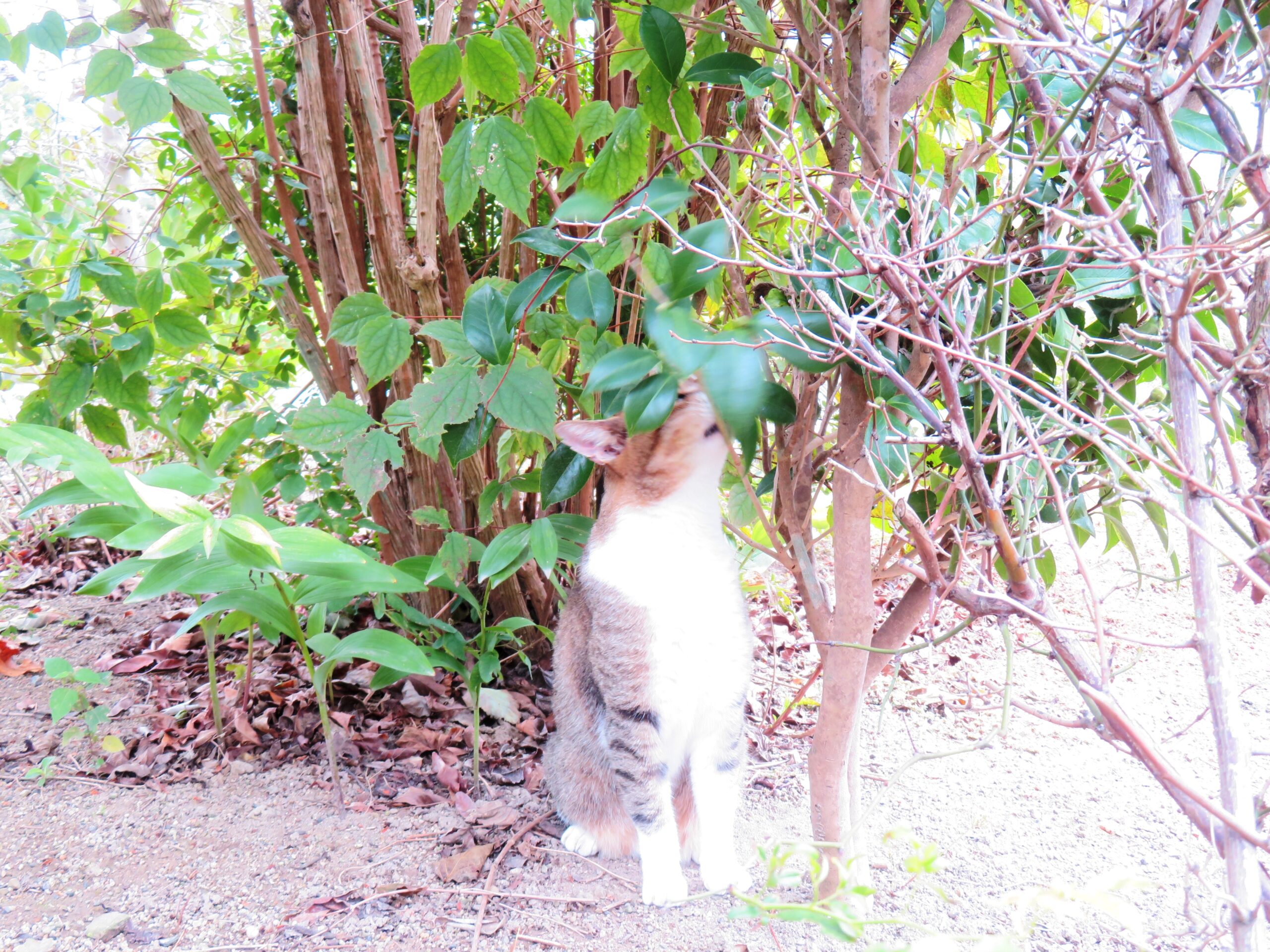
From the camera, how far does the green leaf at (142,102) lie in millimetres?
1503

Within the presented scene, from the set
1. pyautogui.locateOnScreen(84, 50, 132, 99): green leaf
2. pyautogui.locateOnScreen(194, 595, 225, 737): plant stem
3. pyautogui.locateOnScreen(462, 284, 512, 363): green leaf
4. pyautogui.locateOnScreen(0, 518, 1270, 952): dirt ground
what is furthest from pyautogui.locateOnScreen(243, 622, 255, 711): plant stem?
pyautogui.locateOnScreen(84, 50, 132, 99): green leaf

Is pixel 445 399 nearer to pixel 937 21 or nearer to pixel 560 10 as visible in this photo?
pixel 560 10

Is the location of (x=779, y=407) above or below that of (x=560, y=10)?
below

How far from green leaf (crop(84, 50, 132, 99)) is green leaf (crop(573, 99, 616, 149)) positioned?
0.85m

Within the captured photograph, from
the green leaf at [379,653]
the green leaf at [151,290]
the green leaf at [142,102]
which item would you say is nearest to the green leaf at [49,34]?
the green leaf at [142,102]

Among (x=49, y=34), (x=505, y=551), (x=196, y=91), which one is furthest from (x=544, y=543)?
(x=49, y=34)

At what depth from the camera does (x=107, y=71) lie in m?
1.52

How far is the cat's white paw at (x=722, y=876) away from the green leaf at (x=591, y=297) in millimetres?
1167

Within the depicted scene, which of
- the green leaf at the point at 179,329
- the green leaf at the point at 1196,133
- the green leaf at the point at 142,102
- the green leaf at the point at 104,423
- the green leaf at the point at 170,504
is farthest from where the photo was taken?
the green leaf at the point at 104,423

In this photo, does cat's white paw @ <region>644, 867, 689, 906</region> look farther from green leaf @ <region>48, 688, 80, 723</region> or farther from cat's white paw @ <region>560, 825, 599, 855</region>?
green leaf @ <region>48, 688, 80, 723</region>

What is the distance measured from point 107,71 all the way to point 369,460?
2.81 feet

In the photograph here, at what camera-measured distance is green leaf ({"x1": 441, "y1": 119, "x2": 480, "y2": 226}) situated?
4.78 ft

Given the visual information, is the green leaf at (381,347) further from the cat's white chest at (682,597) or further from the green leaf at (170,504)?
the cat's white chest at (682,597)

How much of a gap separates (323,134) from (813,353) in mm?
1683
